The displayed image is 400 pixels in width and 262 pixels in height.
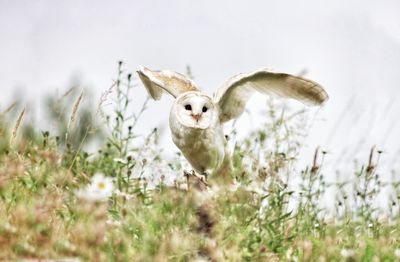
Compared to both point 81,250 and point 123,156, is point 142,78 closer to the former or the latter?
point 123,156

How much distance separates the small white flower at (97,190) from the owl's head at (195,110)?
23.0 inches

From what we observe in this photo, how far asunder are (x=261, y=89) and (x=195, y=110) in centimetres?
48

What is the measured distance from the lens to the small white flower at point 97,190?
3.35m

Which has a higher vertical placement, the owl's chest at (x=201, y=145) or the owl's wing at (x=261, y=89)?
the owl's wing at (x=261, y=89)

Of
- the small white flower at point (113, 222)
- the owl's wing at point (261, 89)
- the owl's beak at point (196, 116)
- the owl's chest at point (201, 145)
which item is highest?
the owl's wing at point (261, 89)

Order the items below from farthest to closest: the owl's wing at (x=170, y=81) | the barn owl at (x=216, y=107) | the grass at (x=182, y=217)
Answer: the owl's wing at (x=170, y=81)
the barn owl at (x=216, y=107)
the grass at (x=182, y=217)

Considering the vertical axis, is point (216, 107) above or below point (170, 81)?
below

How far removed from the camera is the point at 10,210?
3426 mm

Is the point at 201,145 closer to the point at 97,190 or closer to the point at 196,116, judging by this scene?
the point at 196,116

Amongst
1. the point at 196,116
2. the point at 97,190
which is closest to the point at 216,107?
the point at 196,116

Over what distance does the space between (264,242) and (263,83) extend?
139 cm

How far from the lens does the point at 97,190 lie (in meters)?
3.60

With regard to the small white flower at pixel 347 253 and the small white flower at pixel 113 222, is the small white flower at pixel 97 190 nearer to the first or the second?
the small white flower at pixel 113 222

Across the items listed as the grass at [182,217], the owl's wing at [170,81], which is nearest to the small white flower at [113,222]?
the grass at [182,217]
